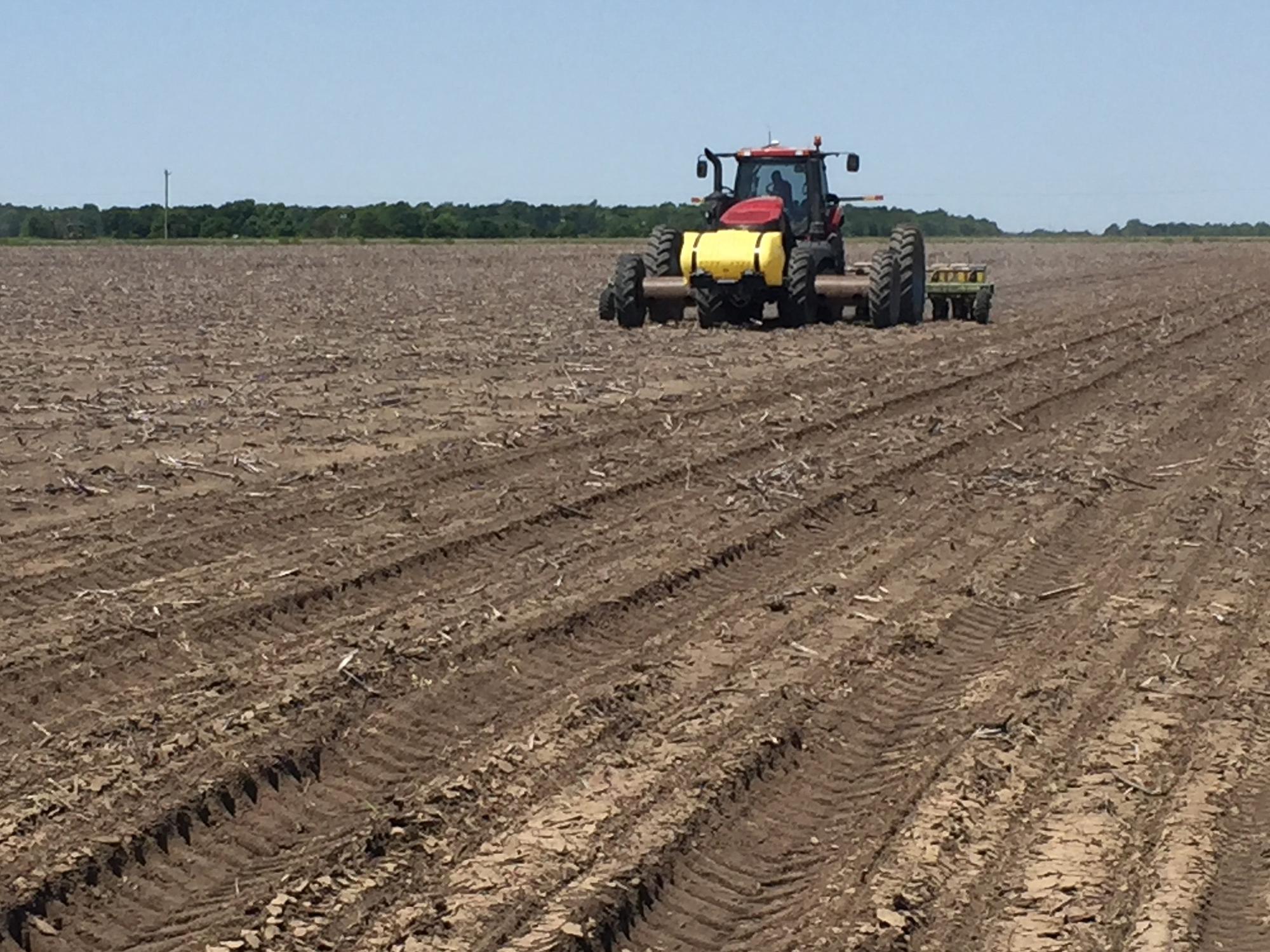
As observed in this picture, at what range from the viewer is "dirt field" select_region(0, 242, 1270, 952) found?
4.36 meters

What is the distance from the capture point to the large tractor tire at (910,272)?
2083 centimetres

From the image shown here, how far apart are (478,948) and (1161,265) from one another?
142ft

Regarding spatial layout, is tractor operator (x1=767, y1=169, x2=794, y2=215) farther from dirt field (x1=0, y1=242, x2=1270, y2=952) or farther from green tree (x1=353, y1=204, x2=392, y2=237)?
green tree (x1=353, y1=204, x2=392, y2=237)

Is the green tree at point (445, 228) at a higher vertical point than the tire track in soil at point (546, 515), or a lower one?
higher

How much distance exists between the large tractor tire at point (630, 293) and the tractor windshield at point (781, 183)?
1.88 metres

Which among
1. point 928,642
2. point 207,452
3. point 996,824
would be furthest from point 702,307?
point 996,824

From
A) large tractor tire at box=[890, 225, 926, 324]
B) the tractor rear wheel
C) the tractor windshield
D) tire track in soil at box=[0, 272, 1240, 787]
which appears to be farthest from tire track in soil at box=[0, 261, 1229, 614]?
the tractor rear wheel

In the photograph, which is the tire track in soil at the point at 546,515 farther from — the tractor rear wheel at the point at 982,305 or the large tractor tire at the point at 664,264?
the large tractor tire at the point at 664,264

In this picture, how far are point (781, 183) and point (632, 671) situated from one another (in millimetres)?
15712

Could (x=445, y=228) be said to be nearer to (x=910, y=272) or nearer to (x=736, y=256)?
(x=910, y=272)

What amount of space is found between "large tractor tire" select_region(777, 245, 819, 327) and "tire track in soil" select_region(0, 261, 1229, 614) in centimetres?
851

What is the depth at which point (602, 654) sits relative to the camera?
21.1 feet

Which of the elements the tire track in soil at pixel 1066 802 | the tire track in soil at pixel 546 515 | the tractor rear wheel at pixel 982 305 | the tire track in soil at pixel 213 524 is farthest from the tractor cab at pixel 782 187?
the tire track in soil at pixel 1066 802

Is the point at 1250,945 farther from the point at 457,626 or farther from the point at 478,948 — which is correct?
the point at 457,626
